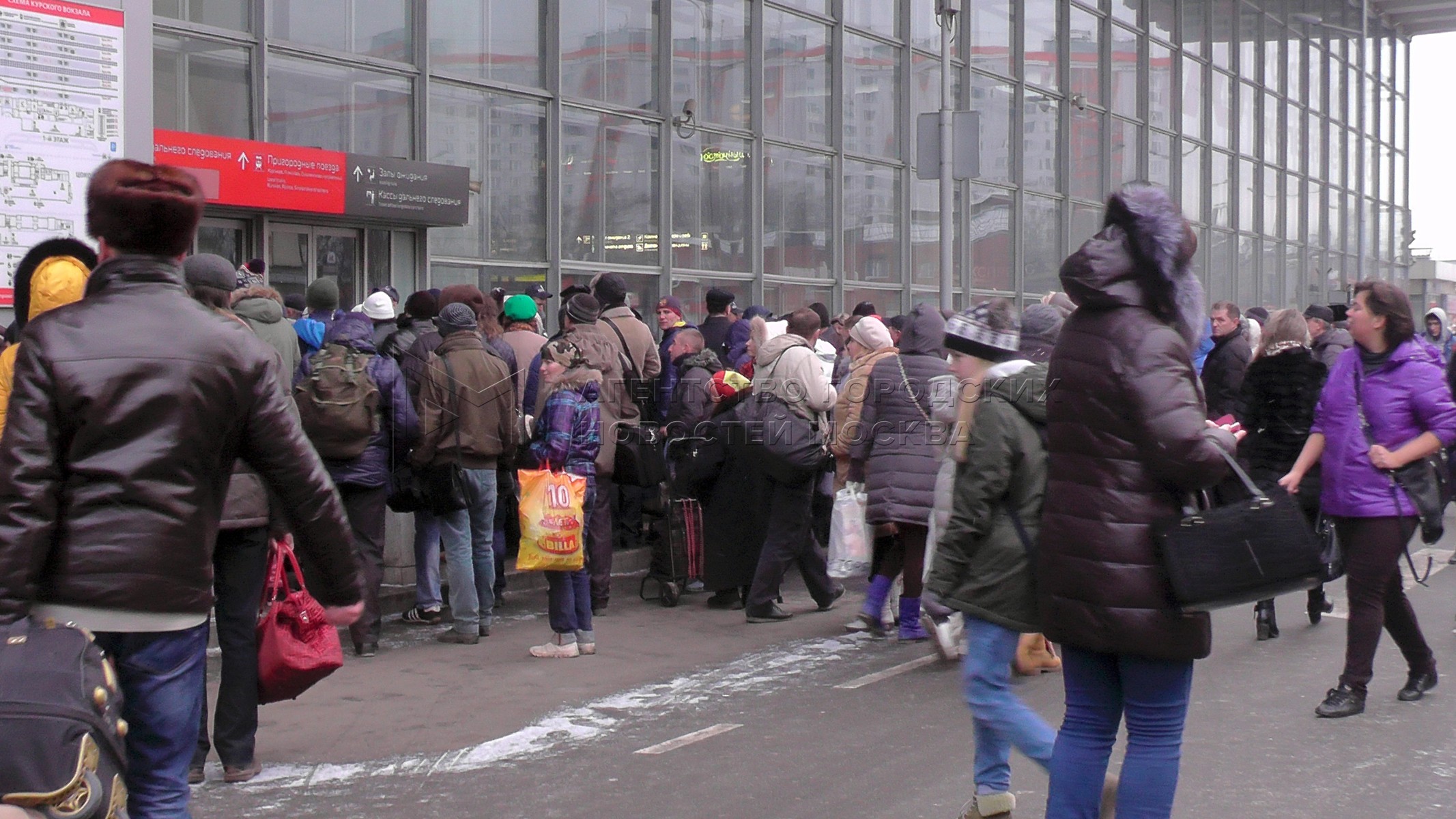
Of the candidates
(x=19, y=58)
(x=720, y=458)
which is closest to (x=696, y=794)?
(x=720, y=458)

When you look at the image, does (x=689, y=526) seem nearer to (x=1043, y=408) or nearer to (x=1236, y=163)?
(x=1043, y=408)

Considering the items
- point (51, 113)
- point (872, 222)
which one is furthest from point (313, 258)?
point (872, 222)

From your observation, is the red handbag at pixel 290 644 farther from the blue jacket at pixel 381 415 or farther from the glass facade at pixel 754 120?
the glass facade at pixel 754 120

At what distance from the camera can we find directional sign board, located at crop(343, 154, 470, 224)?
1298cm

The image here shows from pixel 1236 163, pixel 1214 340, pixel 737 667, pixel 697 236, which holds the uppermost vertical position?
pixel 1236 163

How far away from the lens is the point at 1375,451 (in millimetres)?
6445

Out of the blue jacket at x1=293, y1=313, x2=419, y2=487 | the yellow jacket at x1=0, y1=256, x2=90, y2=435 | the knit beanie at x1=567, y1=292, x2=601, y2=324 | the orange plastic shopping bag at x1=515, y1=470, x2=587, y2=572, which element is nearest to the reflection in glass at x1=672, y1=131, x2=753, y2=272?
the knit beanie at x1=567, y1=292, x2=601, y2=324

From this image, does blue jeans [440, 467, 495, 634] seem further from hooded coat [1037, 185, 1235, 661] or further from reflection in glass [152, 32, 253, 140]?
reflection in glass [152, 32, 253, 140]

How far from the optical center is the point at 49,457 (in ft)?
10.4

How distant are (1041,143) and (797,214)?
766 cm

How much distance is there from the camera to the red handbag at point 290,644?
5.29 metres

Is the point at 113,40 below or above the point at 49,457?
above

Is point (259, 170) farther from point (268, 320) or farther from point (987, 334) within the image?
point (987, 334)

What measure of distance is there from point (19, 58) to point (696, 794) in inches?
221
